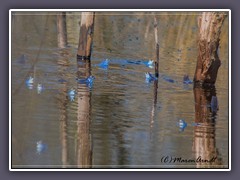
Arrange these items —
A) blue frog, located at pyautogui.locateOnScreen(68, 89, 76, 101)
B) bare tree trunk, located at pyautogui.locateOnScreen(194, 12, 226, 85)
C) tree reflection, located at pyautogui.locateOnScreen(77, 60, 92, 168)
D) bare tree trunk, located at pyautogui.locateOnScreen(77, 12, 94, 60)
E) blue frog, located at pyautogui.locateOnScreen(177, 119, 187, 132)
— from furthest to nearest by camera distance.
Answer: bare tree trunk, located at pyautogui.locateOnScreen(77, 12, 94, 60) < bare tree trunk, located at pyautogui.locateOnScreen(194, 12, 226, 85) < blue frog, located at pyautogui.locateOnScreen(68, 89, 76, 101) < blue frog, located at pyautogui.locateOnScreen(177, 119, 187, 132) < tree reflection, located at pyautogui.locateOnScreen(77, 60, 92, 168)

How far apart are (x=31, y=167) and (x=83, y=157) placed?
451 mm

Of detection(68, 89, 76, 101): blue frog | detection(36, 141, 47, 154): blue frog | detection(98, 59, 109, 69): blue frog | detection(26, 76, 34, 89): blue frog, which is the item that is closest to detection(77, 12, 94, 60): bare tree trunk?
detection(98, 59, 109, 69): blue frog

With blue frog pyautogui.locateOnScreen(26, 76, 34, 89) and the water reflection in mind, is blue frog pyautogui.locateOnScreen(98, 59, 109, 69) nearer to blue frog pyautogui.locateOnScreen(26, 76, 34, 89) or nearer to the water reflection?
blue frog pyautogui.locateOnScreen(26, 76, 34, 89)

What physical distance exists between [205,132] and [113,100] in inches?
38.4

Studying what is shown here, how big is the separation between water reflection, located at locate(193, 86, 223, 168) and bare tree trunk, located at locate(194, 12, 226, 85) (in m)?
0.20

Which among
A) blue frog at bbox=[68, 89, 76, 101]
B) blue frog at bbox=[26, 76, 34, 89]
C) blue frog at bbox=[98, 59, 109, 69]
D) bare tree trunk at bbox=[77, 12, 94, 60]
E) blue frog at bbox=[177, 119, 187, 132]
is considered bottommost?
blue frog at bbox=[177, 119, 187, 132]

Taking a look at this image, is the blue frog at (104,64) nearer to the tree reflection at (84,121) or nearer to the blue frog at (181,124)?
the tree reflection at (84,121)

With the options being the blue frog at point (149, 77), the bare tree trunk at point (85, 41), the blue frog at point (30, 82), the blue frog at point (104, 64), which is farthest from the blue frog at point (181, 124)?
the blue frog at point (30, 82)

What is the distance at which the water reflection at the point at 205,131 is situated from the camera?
822 centimetres

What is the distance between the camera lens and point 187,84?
31.1ft

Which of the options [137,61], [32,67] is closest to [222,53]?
[137,61]

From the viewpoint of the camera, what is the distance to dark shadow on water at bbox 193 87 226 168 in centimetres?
821

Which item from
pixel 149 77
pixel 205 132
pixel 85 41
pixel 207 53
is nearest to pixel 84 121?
pixel 205 132

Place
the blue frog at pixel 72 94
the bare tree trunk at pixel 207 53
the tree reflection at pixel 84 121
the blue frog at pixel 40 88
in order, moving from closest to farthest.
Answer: the tree reflection at pixel 84 121
the blue frog at pixel 40 88
the blue frog at pixel 72 94
the bare tree trunk at pixel 207 53
